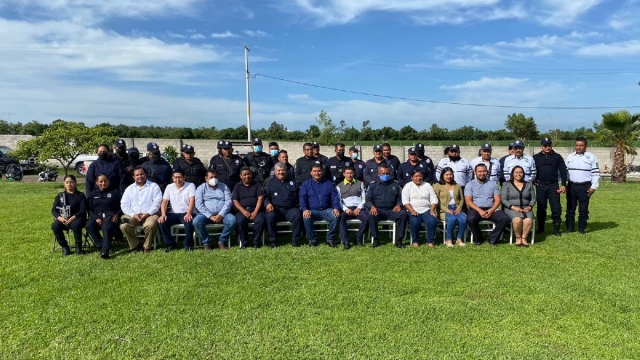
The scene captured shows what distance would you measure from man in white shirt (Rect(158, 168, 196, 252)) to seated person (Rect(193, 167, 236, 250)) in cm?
12

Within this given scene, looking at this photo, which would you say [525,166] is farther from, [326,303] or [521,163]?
[326,303]

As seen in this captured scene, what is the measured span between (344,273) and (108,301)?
2.72 meters

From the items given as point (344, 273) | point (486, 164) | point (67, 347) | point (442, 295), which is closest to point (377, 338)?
point (442, 295)

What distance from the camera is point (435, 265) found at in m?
5.70

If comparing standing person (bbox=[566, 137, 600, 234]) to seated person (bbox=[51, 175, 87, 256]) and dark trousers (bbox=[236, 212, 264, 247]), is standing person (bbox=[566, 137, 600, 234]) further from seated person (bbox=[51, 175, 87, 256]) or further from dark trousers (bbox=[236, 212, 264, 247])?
seated person (bbox=[51, 175, 87, 256])

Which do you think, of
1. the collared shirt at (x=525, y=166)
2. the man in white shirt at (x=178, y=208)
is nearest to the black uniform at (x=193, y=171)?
the man in white shirt at (x=178, y=208)

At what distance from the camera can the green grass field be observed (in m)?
3.56

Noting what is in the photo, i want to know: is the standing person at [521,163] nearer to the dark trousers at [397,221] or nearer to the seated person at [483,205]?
the seated person at [483,205]

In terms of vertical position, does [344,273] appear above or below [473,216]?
below

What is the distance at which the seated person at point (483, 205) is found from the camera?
22.6ft

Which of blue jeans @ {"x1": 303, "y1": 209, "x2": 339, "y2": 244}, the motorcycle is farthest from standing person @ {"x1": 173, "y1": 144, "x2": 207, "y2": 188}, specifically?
the motorcycle

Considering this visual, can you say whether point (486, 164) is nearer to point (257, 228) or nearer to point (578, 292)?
point (578, 292)

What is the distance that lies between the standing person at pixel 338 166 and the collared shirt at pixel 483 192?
2504 millimetres

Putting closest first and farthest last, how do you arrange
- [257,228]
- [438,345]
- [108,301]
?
[438,345] → [108,301] → [257,228]
